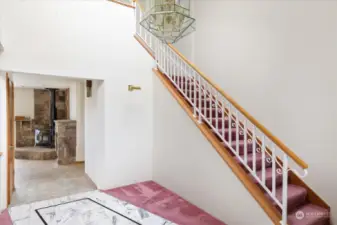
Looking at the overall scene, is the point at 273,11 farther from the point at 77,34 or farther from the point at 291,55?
the point at 77,34

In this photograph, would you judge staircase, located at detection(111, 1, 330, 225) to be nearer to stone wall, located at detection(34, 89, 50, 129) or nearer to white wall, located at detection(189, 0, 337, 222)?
white wall, located at detection(189, 0, 337, 222)

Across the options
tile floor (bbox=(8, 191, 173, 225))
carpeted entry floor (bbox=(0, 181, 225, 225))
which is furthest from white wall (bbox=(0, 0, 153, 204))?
tile floor (bbox=(8, 191, 173, 225))

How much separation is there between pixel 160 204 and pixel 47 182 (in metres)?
2.63

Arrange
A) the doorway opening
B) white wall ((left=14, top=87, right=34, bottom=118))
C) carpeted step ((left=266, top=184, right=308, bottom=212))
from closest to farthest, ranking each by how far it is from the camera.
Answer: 1. carpeted step ((left=266, top=184, right=308, bottom=212))
2. the doorway opening
3. white wall ((left=14, top=87, right=34, bottom=118))

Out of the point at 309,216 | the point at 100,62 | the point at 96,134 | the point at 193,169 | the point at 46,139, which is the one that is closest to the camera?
the point at 309,216

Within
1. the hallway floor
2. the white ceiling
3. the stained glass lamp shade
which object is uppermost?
the stained glass lamp shade

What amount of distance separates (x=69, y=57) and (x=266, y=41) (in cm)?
330

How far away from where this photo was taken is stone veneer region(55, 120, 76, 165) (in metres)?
6.25

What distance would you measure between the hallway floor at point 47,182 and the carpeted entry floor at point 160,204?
1.64 ft

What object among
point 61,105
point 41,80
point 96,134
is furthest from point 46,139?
point 96,134

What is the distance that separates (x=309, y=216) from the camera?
2.77 m

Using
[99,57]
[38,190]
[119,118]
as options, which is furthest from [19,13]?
[38,190]

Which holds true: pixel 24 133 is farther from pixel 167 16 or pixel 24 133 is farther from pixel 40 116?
pixel 167 16

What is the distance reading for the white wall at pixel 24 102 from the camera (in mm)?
8703
